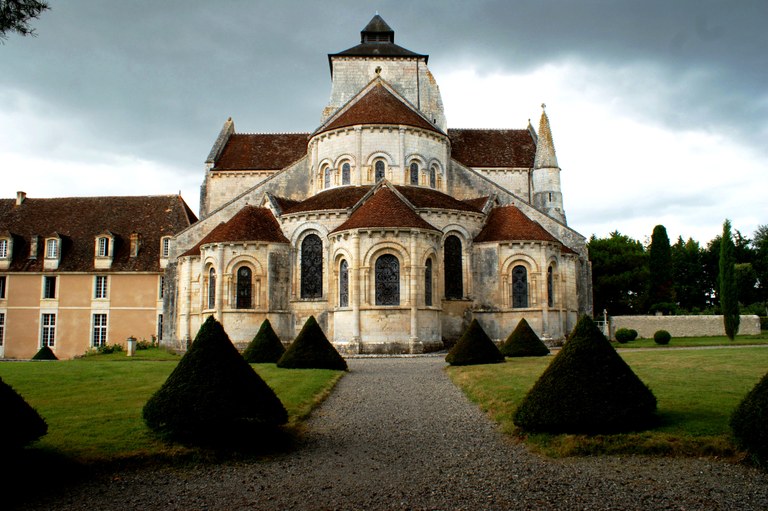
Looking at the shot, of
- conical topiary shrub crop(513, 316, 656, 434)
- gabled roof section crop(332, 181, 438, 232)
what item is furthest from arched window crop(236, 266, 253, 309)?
conical topiary shrub crop(513, 316, 656, 434)

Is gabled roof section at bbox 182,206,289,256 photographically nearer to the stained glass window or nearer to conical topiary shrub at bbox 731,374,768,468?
the stained glass window

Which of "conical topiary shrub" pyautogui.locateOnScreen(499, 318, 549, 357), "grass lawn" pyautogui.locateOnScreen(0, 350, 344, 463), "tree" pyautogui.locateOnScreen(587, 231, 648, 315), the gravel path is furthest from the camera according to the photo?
"tree" pyautogui.locateOnScreen(587, 231, 648, 315)

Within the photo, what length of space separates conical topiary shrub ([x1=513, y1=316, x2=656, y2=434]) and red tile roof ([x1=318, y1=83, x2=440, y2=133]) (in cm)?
2484

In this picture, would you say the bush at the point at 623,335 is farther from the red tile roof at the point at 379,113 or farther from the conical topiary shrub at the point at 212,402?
the conical topiary shrub at the point at 212,402

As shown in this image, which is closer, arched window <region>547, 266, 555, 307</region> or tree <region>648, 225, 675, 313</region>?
arched window <region>547, 266, 555, 307</region>

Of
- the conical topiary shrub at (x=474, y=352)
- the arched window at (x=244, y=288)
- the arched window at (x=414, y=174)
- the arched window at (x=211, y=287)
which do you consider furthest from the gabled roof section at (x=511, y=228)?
the arched window at (x=211, y=287)

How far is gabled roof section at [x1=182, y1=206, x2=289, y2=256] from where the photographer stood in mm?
30531

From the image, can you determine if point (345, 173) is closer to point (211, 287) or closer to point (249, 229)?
point (249, 229)

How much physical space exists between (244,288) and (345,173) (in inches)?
327

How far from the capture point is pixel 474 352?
20.9 metres

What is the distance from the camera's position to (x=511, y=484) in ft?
26.3

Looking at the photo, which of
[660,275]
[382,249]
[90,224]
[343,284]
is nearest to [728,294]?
[382,249]

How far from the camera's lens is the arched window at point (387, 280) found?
2802 centimetres

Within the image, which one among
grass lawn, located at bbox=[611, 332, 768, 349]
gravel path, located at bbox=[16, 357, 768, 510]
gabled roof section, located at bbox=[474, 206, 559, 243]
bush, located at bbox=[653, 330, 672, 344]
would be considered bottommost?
gravel path, located at bbox=[16, 357, 768, 510]
